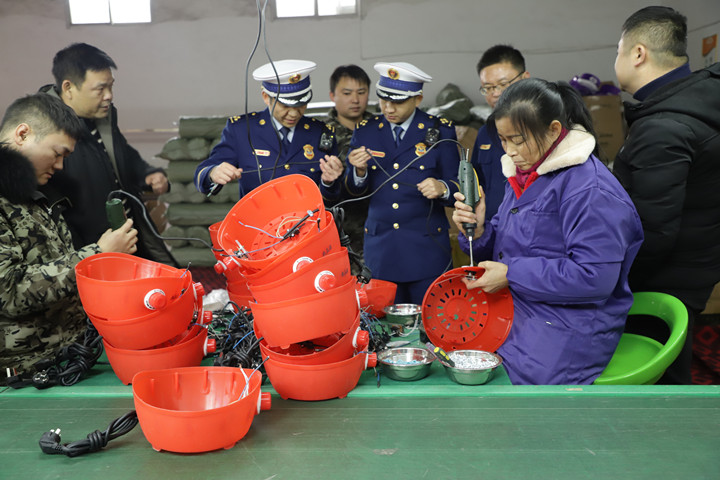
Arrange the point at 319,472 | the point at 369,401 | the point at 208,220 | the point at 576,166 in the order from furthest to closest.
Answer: the point at 208,220 < the point at 576,166 < the point at 369,401 < the point at 319,472

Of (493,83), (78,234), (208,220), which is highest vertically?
(493,83)

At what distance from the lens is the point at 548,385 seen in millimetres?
1292

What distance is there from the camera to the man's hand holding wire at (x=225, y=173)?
1.99 metres

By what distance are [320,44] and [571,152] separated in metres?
5.10

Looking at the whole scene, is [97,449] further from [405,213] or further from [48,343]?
[405,213]

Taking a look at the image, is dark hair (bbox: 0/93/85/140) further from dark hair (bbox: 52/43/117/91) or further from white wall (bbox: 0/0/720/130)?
white wall (bbox: 0/0/720/130)

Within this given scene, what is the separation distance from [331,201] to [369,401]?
1254 mm

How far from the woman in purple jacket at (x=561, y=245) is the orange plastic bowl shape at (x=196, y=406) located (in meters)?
0.64

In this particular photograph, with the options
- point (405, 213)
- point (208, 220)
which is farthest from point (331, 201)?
point (208, 220)

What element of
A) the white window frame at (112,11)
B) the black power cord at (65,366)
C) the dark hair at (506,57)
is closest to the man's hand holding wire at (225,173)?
the black power cord at (65,366)

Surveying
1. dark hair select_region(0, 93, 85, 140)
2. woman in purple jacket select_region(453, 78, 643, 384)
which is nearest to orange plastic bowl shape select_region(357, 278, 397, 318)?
woman in purple jacket select_region(453, 78, 643, 384)

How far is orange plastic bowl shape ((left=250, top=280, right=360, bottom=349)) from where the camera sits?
113cm

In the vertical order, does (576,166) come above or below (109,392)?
above

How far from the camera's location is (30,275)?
4.57 ft
